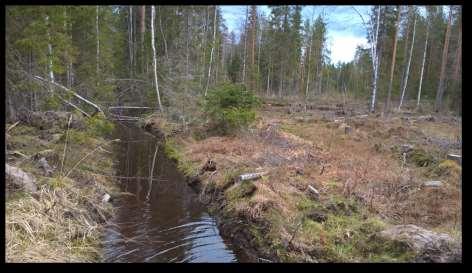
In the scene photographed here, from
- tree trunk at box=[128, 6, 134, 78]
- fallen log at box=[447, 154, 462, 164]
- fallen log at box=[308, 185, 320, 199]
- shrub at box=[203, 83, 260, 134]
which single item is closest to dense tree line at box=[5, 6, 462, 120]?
tree trunk at box=[128, 6, 134, 78]

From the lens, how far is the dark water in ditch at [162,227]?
6.00 m

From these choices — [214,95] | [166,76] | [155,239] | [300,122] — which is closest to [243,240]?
[155,239]

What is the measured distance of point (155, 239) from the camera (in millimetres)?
6473

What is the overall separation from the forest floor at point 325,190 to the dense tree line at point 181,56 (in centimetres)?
403

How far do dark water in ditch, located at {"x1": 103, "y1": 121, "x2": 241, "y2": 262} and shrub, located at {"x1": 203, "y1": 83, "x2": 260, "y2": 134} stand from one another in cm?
282

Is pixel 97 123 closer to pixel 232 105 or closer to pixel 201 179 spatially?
pixel 201 179

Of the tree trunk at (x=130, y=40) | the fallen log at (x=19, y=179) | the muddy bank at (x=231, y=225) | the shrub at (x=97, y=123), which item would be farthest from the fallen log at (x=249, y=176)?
the tree trunk at (x=130, y=40)

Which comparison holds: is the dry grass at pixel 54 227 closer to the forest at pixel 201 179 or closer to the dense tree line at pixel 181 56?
the forest at pixel 201 179

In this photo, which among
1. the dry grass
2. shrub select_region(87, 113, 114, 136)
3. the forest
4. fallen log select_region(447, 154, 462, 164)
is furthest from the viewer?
fallen log select_region(447, 154, 462, 164)

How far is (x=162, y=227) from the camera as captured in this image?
7004 mm

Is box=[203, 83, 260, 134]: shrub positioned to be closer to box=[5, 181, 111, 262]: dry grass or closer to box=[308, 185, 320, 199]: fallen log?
box=[308, 185, 320, 199]: fallen log

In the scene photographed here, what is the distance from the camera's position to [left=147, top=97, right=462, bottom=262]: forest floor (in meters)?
5.66
